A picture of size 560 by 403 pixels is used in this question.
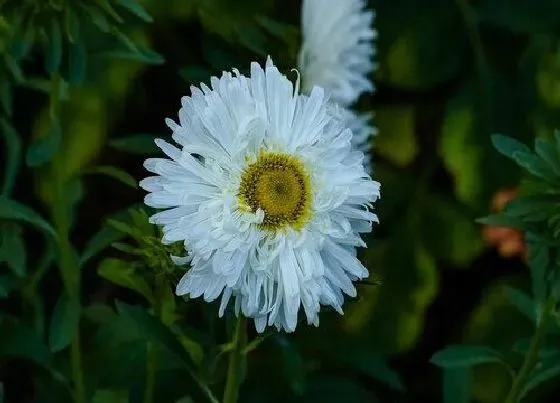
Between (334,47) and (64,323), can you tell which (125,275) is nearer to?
(64,323)

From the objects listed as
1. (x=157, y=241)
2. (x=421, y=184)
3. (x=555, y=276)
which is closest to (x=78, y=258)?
(x=157, y=241)

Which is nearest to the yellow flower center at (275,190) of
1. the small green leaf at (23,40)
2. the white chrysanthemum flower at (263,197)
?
the white chrysanthemum flower at (263,197)

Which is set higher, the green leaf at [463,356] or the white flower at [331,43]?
the white flower at [331,43]

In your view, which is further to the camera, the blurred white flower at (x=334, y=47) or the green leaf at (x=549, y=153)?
the blurred white flower at (x=334, y=47)

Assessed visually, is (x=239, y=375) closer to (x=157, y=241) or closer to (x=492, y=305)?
(x=157, y=241)

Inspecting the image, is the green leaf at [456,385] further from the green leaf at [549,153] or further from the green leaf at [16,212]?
the green leaf at [16,212]

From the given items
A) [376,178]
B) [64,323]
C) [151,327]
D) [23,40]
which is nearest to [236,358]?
[151,327]

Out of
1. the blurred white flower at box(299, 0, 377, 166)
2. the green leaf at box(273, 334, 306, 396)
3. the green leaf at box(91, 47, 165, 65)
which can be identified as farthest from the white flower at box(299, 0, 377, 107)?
the green leaf at box(273, 334, 306, 396)
